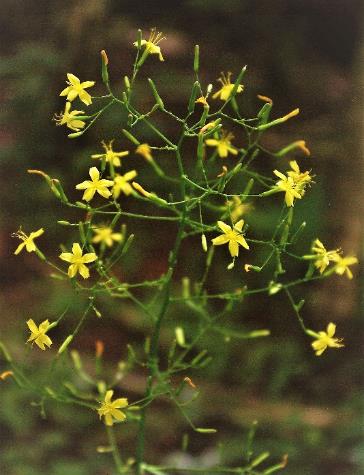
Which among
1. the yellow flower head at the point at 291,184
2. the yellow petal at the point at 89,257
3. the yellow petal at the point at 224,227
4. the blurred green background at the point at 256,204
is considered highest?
the yellow flower head at the point at 291,184

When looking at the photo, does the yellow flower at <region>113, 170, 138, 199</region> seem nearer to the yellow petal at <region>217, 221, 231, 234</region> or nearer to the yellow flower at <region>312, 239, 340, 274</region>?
the yellow petal at <region>217, 221, 231, 234</region>

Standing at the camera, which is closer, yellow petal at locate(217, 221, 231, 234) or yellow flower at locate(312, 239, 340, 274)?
yellow petal at locate(217, 221, 231, 234)

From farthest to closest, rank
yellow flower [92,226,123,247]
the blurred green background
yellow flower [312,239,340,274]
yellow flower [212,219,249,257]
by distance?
the blurred green background → yellow flower [92,226,123,247] → yellow flower [312,239,340,274] → yellow flower [212,219,249,257]

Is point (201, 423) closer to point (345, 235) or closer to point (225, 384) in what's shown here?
point (225, 384)

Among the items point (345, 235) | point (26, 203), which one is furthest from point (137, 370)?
point (345, 235)

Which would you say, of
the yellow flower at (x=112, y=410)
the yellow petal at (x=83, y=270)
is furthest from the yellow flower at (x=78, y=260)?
the yellow flower at (x=112, y=410)

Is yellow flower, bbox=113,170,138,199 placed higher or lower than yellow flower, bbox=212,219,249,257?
higher

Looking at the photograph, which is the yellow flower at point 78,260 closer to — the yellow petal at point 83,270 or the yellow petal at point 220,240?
the yellow petal at point 83,270

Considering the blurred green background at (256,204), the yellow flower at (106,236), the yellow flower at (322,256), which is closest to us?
the yellow flower at (322,256)

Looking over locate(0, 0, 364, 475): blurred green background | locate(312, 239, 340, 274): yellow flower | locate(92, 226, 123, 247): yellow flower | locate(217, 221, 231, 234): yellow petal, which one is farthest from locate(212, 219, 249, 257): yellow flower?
locate(0, 0, 364, 475): blurred green background

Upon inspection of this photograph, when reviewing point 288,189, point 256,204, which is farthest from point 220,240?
point 256,204
